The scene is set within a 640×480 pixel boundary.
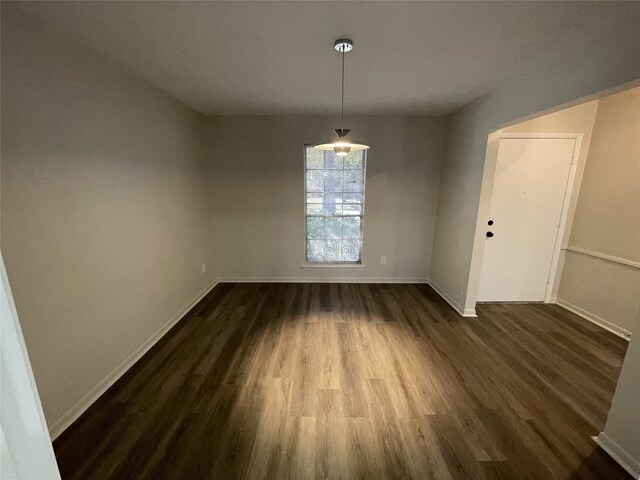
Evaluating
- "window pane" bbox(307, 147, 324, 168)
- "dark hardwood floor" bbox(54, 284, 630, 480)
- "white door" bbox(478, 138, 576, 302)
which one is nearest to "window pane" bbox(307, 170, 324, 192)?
"window pane" bbox(307, 147, 324, 168)

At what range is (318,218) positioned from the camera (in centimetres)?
418

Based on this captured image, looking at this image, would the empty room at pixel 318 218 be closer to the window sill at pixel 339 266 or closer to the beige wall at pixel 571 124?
the beige wall at pixel 571 124

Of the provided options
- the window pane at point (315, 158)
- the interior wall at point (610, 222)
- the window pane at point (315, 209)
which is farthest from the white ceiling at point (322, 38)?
the window pane at point (315, 209)

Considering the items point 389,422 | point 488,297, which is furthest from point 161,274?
point 488,297

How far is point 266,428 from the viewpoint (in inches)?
69.0

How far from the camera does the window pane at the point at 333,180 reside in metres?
4.02

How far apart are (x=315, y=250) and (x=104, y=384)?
2.91m

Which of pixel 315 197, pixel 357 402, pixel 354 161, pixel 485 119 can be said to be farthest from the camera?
pixel 315 197

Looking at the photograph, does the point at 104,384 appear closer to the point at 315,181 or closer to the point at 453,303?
the point at 315,181

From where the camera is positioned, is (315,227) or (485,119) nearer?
(485,119)

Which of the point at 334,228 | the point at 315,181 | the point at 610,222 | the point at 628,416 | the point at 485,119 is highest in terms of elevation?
the point at 485,119

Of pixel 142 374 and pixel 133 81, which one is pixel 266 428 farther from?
pixel 133 81

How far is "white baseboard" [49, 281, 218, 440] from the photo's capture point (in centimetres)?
171

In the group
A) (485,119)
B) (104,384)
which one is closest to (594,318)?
(485,119)
